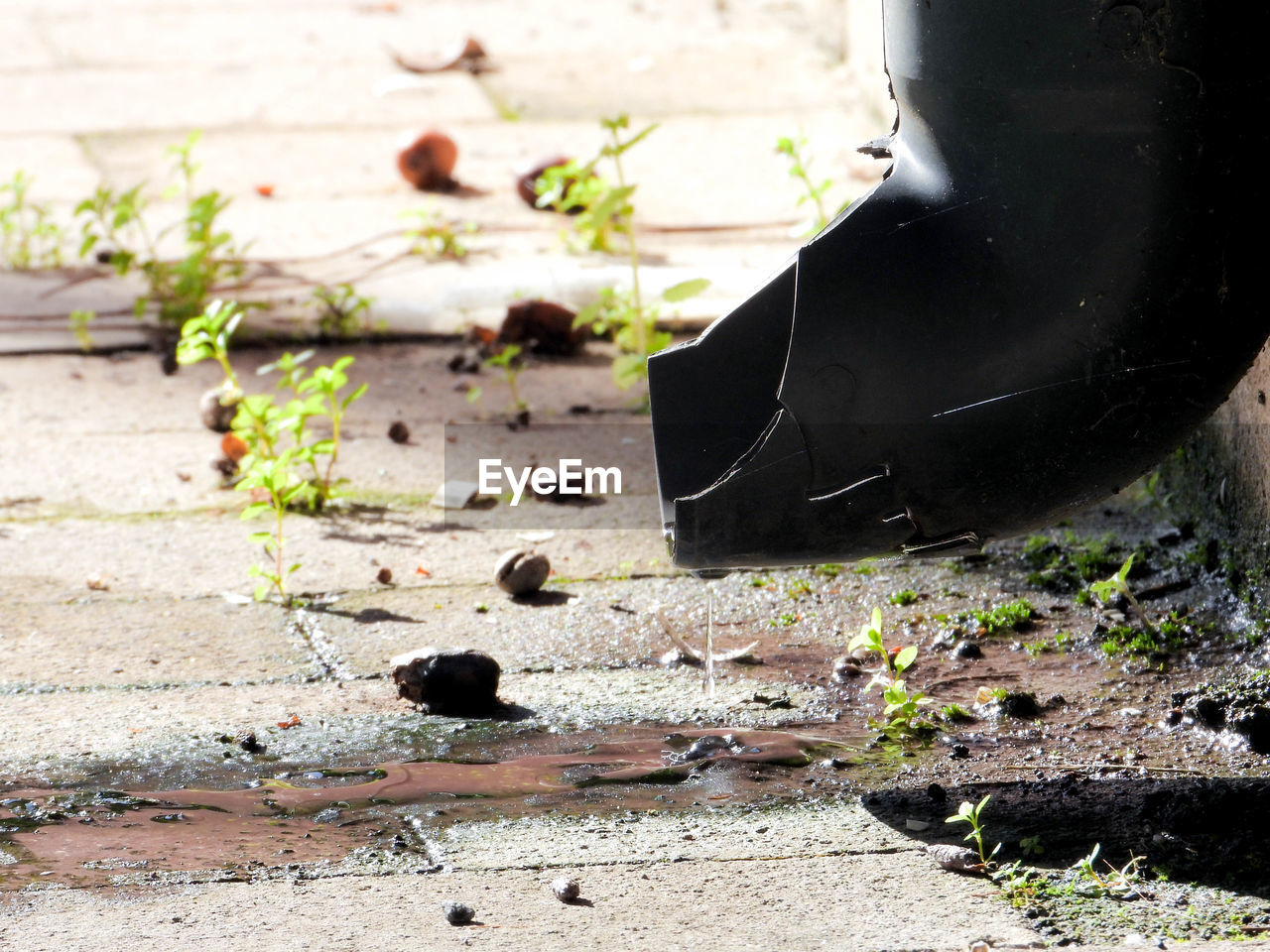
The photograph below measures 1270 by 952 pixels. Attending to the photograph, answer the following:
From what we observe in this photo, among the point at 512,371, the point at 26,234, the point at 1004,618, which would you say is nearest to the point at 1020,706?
the point at 1004,618

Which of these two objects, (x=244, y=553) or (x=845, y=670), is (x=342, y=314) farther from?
(x=845, y=670)

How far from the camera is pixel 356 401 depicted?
13.0ft

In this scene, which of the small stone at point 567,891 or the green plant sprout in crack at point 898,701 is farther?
the green plant sprout in crack at point 898,701

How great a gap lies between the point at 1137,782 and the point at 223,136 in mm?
5080

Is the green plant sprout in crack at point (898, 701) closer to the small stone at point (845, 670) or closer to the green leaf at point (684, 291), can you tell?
the small stone at point (845, 670)

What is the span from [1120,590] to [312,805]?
137 centimetres

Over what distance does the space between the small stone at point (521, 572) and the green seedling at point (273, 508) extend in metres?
0.37

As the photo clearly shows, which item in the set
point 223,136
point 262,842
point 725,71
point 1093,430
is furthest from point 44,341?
point 725,71

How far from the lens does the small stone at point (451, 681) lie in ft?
8.03

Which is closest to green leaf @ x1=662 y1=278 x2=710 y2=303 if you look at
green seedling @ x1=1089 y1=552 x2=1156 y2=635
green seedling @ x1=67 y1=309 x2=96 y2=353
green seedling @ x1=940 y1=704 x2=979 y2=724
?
green seedling @ x1=1089 y1=552 x2=1156 y2=635

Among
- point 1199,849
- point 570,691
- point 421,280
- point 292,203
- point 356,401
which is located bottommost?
point 1199,849

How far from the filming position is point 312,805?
2.15 metres

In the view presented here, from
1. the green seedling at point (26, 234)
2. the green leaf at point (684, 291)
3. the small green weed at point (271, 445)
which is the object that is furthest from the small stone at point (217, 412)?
the green seedling at point (26, 234)

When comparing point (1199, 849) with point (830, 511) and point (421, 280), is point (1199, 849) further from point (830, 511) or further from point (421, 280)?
point (421, 280)
